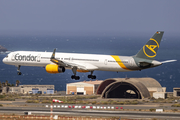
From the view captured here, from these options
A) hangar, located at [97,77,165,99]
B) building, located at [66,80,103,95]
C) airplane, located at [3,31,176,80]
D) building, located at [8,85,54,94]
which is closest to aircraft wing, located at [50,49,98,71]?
airplane, located at [3,31,176,80]

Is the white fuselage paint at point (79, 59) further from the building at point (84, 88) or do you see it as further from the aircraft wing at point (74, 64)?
the building at point (84, 88)

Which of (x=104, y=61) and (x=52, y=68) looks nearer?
(x=104, y=61)

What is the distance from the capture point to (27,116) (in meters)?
82.7

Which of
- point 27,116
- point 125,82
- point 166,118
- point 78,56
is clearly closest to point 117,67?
point 78,56

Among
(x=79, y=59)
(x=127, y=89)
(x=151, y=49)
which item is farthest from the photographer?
(x=127, y=89)

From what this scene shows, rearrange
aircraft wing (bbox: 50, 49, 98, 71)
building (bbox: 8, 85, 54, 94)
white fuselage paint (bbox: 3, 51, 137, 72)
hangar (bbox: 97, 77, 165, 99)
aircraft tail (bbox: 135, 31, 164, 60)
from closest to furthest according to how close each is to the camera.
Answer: aircraft tail (bbox: 135, 31, 164, 60), white fuselage paint (bbox: 3, 51, 137, 72), aircraft wing (bbox: 50, 49, 98, 71), hangar (bbox: 97, 77, 165, 99), building (bbox: 8, 85, 54, 94)

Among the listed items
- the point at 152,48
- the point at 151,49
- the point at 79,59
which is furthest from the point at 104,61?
the point at 152,48

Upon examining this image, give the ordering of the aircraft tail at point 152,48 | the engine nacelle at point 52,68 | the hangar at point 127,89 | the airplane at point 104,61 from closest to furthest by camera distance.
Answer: the airplane at point 104,61
the aircraft tail at point 152,48
the engine nacelle at point 52,68
the hangar at point 127,89

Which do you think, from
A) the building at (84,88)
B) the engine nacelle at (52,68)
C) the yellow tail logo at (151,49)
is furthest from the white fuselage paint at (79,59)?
the building at (84,88)

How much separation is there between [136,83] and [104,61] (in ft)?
219

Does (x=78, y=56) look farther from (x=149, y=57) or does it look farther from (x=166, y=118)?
(x=166, y=118)

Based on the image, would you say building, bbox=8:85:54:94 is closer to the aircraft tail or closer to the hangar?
the hangar

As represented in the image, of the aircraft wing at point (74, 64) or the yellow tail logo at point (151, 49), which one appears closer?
the yellow tail logo at point (151, 49)

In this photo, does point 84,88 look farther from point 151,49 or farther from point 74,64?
point 151,49
